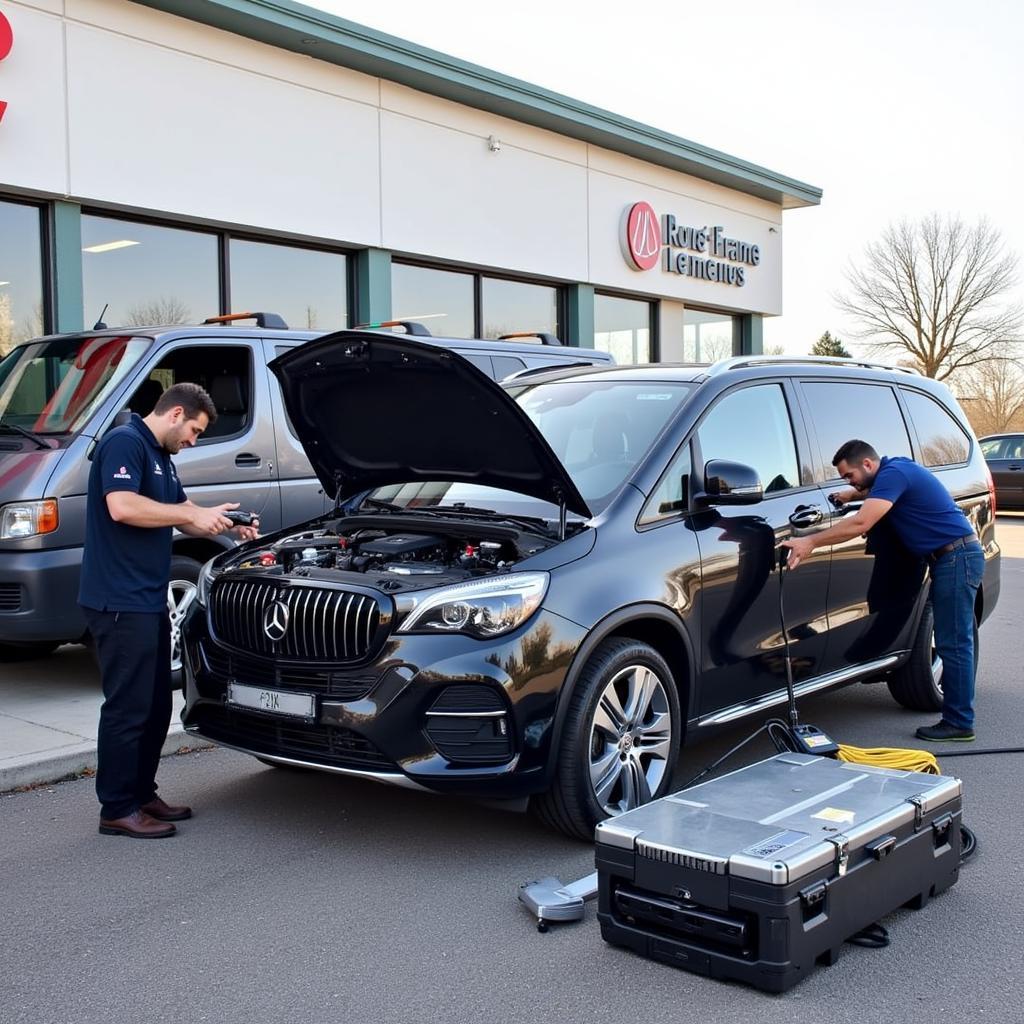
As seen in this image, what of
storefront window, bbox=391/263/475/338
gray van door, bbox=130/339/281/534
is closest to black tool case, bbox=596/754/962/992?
gray van door, bbox=130/339/281/534

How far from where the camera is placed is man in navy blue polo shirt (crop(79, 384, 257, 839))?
4871mm

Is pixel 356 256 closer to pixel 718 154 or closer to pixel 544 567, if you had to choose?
pixel 718 154

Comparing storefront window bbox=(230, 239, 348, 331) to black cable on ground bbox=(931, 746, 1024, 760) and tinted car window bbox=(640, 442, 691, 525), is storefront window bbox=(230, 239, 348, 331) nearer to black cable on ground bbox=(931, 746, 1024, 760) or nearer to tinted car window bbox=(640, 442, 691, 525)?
tinted car window bbox=(640, 442, 691, 525)

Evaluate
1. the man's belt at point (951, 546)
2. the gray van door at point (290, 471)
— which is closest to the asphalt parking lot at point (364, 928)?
the man's belt at point (951, 546)

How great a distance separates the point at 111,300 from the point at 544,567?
29.5 feet

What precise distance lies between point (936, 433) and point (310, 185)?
8.73 metres

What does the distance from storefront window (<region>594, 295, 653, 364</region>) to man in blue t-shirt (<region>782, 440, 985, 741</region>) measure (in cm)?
1286

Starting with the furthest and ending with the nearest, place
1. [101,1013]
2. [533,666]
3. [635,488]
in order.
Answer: [635,488] < [533,666] < [101,1013]

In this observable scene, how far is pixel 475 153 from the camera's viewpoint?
1633cm

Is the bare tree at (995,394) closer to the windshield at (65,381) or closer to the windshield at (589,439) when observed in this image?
the windshield at (65,381)

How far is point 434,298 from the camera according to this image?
16.2 meters

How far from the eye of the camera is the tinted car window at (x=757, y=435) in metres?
5.56

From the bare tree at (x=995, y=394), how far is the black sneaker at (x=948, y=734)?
44.4 metres

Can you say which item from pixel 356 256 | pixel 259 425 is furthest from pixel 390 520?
pixel 356 256
